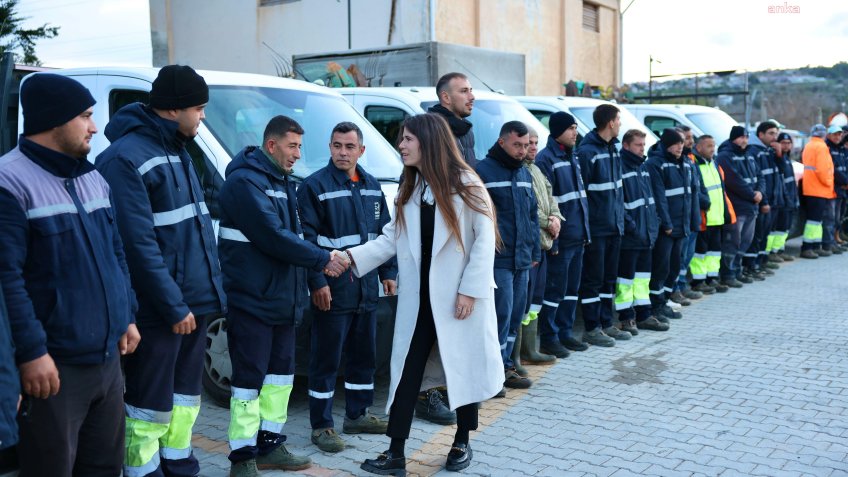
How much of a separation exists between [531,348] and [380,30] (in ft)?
41.6

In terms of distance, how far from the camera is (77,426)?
3.22m

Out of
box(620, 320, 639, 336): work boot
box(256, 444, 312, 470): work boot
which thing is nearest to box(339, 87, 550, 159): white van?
box(620, 320, 639, 336): work boot

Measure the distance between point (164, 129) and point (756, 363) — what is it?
206 inches

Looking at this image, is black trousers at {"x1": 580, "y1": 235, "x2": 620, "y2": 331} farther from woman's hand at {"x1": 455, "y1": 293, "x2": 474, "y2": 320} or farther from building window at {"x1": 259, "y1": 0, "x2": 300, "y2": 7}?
building window at {"x1": 259, "y1": 0, "x2": 300, "y2": 7}

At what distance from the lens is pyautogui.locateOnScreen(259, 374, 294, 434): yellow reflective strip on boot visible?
4770 mm

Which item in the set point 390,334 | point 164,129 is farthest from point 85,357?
point 390,334


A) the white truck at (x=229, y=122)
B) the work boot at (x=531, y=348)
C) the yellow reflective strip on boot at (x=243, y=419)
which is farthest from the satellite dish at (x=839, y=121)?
the yellow reflective strip on boot at (x=243, y=419)

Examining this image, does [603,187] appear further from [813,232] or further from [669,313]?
[813,232]

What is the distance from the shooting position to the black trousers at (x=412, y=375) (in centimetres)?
462

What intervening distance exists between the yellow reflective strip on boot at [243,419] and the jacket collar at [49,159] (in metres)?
1.75

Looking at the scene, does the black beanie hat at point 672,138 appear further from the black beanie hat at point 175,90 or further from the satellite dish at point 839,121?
the satellite dish at point 839,121

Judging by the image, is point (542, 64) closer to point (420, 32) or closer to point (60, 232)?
point (420, 32)

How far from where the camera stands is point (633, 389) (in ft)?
20.8

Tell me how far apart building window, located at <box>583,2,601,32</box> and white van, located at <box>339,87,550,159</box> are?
55.2 feet
